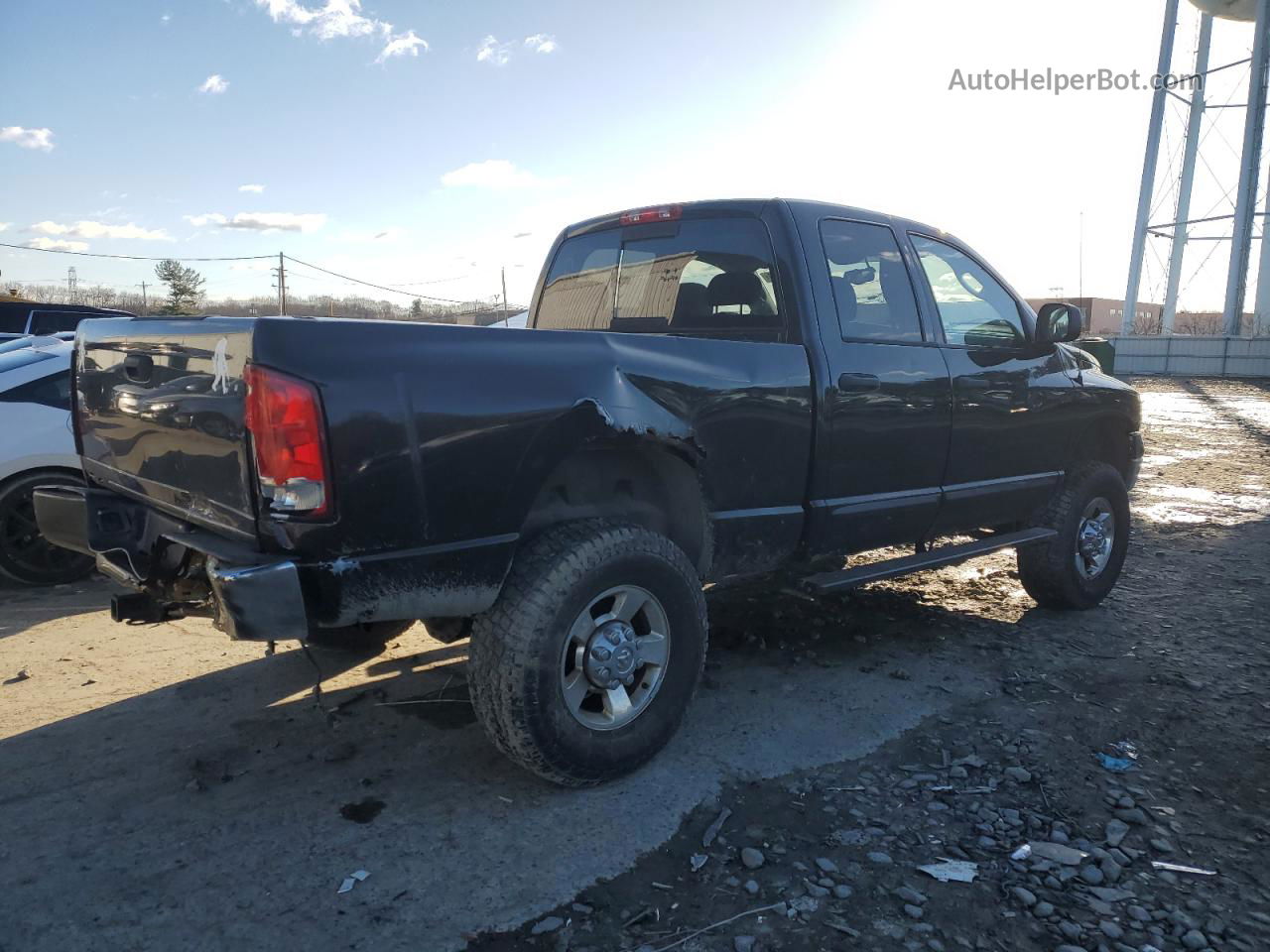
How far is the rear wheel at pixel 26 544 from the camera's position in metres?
5.54

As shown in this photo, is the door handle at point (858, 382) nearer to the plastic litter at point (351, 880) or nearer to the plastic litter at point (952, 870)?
the plastic litter at point (952, 870)

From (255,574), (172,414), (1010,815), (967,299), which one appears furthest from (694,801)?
(967,299)

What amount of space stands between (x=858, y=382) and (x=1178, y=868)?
205 centimetres

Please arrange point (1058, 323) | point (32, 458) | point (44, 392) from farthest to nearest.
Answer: point (44, 392)
point (32, 458)
point (1058, 323)

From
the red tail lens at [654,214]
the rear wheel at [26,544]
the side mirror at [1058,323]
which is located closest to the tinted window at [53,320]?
the rear wheel at [26,544]

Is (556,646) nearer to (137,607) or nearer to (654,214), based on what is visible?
(137,607)

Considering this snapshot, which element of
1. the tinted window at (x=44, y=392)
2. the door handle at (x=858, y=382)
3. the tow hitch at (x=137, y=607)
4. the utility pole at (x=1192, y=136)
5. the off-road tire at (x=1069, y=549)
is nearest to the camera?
the tow hitch at (x=137, y=607)

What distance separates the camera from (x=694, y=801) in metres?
3.00

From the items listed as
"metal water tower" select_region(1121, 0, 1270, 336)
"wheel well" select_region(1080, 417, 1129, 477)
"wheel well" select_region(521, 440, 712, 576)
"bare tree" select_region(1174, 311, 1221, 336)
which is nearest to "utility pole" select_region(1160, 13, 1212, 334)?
"metal water tower" select_region(1121, 0, 1270, 336)

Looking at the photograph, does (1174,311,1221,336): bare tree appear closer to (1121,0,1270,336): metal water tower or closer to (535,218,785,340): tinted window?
(1121,0,1270,336): metal water tower

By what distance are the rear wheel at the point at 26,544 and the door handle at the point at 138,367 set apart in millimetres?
3205

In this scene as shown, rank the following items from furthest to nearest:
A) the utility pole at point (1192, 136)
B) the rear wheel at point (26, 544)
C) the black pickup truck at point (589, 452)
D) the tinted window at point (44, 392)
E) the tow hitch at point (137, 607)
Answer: the utility pole at point (1192, 136) → the tinted window at point (44, 392) → the rear wheel at point (26, 544) → the tow hitch at point (137, 607) → the black pickup truck at point (589, 452)

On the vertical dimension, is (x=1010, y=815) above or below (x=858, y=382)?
below

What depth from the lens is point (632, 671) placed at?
3.08m
